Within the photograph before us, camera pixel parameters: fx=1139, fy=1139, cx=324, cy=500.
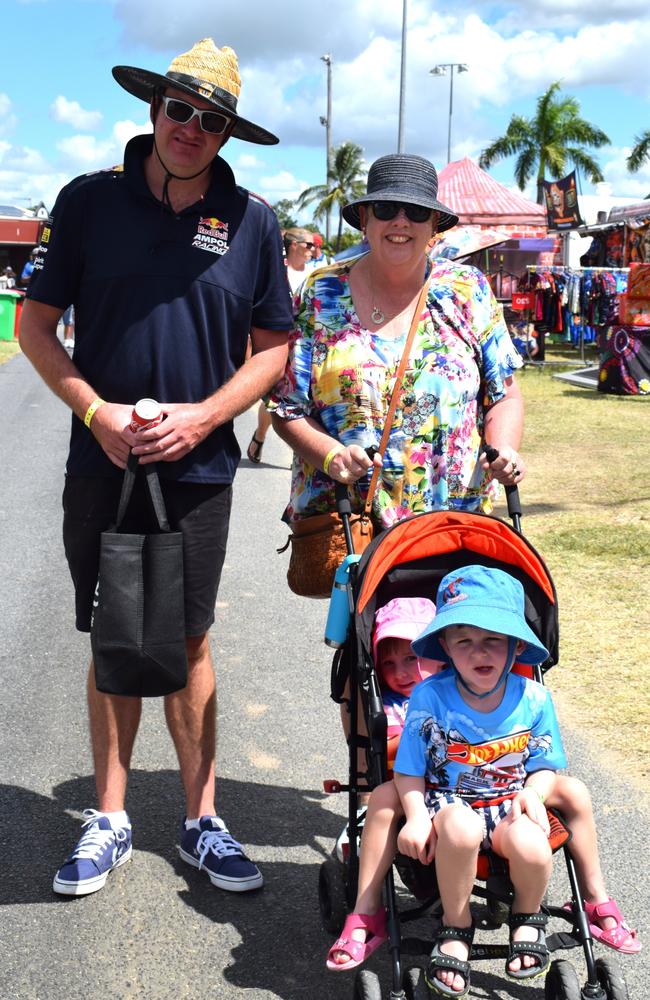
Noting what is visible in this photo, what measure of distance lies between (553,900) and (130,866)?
4.45 ft

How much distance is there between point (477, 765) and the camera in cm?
286

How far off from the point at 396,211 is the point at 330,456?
75 centimetres

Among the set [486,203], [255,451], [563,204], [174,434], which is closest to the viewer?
[174,434]

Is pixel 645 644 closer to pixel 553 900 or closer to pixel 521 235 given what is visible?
pixel 553 900

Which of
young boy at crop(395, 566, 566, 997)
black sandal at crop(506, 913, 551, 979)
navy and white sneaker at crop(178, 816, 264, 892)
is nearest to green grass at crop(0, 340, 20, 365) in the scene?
navy and white sneaker at crop(178, 816, 264, 892)

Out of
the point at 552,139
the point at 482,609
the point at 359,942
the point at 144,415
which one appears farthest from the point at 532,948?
the point at 552,139

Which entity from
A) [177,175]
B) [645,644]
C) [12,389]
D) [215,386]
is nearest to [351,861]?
[215,386]

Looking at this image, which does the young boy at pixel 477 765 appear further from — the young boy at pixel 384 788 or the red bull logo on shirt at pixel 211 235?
the red bull logo on shirt at pixel 211 235

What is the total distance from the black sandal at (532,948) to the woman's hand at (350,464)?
1.30 metres

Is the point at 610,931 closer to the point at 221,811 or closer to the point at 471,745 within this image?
the point at 471,745

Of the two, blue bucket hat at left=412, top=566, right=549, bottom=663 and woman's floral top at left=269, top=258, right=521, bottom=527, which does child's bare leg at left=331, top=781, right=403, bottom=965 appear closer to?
blue bucket hat at left=412, top=566, right=549, bottom=663

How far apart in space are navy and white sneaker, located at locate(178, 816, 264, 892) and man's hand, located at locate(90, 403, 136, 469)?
1.23m

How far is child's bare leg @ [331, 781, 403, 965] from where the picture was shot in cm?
281

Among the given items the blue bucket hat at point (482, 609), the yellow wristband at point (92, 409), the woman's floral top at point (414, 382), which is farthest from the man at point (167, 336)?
the blue bucket hat at point (482, 609)
